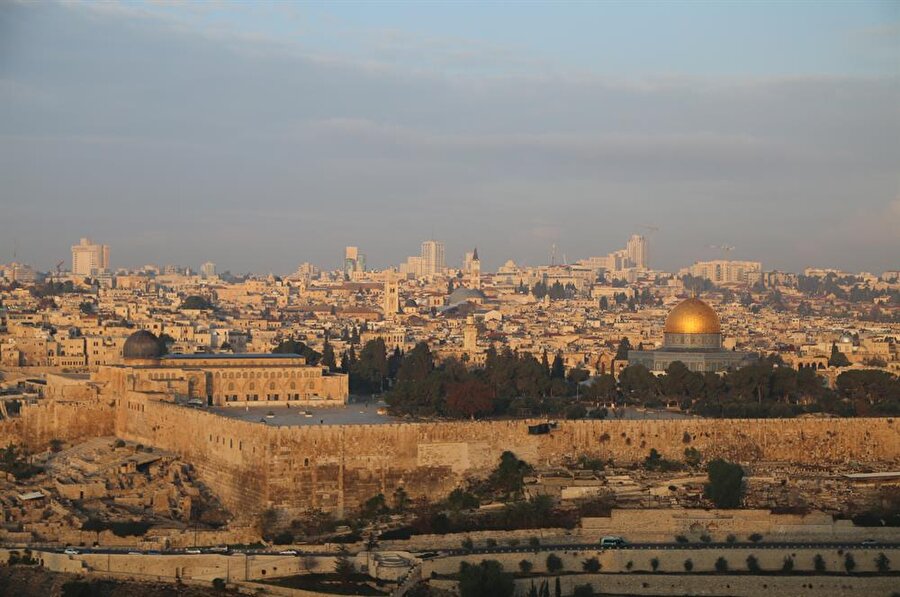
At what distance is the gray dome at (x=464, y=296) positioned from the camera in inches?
4984

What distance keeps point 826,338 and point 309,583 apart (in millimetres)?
57565

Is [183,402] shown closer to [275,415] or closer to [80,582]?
[275,415]

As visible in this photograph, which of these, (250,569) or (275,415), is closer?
(250,569)

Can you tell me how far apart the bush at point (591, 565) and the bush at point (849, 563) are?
439cm

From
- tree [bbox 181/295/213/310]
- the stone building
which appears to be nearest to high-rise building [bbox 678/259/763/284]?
tree [bbox 181/295/213/310]

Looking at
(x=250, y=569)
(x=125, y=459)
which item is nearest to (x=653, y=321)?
(x=125, y=459)

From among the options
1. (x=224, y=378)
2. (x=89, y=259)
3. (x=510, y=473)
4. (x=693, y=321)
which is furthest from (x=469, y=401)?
(x=89, y=259)

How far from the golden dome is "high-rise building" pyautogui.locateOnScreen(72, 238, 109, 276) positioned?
→ 115949 mm

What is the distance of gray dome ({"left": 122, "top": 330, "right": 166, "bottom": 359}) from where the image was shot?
162 feet

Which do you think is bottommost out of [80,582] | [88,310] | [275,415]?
[80,582]

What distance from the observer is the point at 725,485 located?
35844 millimetres

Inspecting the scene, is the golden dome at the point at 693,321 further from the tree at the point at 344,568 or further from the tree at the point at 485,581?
the tree at the point at 485,581

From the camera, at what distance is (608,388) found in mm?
51875

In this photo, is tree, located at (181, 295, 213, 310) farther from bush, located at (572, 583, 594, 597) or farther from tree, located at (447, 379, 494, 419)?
bush, located at (572, 583, 594, 597)
